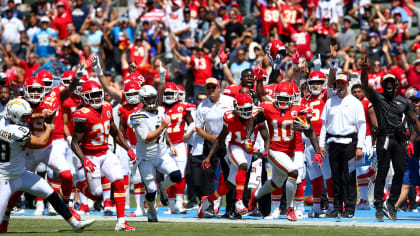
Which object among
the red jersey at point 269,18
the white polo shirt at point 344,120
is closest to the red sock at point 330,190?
the white polo shirt at point 344,120

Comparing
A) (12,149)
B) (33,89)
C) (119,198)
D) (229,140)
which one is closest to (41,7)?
(33,89)

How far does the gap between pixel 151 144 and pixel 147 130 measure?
25cm

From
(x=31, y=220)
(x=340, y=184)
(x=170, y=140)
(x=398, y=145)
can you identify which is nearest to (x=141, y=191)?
(x=170, y=140)

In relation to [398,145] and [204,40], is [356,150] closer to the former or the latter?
[398,145]

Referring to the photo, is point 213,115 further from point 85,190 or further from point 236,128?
point 85,190

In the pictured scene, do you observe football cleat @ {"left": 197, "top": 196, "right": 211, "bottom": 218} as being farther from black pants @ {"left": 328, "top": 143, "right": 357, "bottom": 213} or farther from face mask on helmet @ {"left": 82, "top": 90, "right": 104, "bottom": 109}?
face mask on helmet @ {"left": 82, "top": 90, "right": 104, "bottom": 109}

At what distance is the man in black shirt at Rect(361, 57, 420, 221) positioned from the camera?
38.2 ft

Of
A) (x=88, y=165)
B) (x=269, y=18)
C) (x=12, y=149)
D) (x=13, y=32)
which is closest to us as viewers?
(x=12, y=149)

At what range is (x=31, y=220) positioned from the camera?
11898 mm

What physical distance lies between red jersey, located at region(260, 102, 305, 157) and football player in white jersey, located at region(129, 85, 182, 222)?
4.91ft

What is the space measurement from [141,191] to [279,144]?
8.54 ft

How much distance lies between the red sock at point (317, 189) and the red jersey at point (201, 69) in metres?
6.17

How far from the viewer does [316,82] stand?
12.9 m

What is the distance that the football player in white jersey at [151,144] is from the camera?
10945 millimetres
